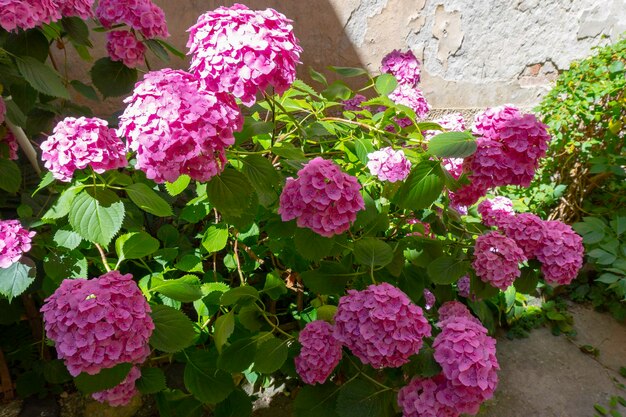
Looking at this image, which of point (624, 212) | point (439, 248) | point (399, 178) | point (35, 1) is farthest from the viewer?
point (624, 212)

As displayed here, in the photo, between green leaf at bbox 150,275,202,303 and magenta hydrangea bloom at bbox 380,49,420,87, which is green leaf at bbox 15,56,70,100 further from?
magenta hydrangea bloom at bbox 380,49,420,87

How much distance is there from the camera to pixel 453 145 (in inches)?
49.8

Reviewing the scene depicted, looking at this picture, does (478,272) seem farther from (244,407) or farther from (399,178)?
(244,407)

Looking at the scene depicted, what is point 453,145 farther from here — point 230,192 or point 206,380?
point 206,380

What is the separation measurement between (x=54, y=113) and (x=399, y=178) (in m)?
1.17

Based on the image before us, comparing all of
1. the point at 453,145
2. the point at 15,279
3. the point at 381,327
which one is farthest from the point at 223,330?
the point at 453,145

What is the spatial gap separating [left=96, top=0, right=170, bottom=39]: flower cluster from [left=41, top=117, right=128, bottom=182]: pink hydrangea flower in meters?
0.47

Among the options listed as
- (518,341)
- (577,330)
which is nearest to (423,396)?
(518,341)

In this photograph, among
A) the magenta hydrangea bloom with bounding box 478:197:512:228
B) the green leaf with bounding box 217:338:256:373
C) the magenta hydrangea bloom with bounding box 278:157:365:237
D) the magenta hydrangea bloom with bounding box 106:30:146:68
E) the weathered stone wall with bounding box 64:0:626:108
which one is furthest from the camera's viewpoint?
the weathered stone wall with bounding box 64:0:626:108

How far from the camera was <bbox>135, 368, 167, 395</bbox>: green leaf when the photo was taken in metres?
1.23

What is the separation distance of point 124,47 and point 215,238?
2.22ft

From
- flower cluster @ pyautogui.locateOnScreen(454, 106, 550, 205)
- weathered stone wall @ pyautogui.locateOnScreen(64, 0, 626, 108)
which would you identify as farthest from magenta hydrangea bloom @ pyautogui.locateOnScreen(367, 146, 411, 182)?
weathered stone wall @ pyautogui.locateOnScreen(64, 0, 626, 108)

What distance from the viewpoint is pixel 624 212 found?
2.50 metres

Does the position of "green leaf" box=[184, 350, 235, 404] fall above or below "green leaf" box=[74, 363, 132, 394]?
below
